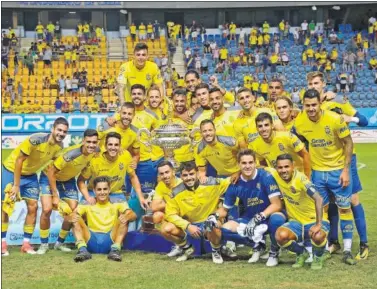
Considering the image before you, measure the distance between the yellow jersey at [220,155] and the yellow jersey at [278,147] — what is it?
0.87 feet

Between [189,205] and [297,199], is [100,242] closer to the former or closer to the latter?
[189,205]

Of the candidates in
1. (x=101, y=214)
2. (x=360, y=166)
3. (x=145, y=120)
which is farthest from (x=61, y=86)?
(x=101, y=214)

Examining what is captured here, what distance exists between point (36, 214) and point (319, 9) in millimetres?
34207

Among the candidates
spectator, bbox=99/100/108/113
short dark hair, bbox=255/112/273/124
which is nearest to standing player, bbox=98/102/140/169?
short dark hair, bbox=255/112/273/124

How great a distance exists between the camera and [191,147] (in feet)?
32.3

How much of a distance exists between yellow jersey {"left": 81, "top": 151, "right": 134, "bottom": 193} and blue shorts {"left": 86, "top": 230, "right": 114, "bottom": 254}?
76cm

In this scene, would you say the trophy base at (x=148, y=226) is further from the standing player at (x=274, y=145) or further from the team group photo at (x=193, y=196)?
the standing player at (x=274, y=145)

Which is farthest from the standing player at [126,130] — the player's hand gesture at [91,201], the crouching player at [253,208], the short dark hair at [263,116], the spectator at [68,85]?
the spectator at [68,85]

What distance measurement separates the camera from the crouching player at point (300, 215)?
7789 mm

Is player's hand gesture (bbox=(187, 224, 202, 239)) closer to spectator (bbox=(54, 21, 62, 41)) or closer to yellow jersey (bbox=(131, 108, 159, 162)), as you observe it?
yellow jersey (bbox=(131, 108, 159, 162))

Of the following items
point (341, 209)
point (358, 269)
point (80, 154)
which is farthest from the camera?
point (80, 154)

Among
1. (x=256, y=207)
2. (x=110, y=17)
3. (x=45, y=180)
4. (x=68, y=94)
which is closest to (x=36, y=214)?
(x=45, y=180)

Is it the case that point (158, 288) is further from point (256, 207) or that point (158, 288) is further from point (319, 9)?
point (319, 9)

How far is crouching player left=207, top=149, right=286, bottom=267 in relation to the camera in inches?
319
